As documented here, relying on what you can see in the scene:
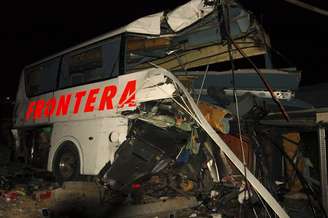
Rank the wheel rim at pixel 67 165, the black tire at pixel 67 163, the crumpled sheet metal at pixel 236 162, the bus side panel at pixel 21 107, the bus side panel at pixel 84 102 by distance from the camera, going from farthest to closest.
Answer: the bus side panel at pixel 21 107, the wheel rim at pixel 67 165, the black tire at pixel 67 163, the bus side panel at pixel 84 102, the crumpled sheet metal at pixel 236 162

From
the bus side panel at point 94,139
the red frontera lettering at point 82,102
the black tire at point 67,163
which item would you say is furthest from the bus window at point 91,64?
the black tire at point 67,163

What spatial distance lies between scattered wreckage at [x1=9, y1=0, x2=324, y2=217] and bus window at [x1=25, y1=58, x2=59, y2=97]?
115 cm

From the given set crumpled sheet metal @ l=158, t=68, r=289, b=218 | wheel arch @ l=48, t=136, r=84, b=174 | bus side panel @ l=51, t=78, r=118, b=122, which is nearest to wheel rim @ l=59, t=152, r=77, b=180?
wheel arch @ l=48, t=136, r=84, b=174

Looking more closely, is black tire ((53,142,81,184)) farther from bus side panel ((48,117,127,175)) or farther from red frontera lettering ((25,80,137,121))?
red frontera lettering ((25,80,137,121))

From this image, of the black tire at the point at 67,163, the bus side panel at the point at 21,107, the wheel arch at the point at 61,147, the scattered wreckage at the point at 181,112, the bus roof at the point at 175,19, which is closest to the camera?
the scattered wreckage at the point at 181,112

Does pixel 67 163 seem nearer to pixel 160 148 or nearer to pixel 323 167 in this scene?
pixel 160 148

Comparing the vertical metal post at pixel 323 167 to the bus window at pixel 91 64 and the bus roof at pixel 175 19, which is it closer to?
the bus roof at pixel 175 19

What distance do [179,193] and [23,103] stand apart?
5.24 m

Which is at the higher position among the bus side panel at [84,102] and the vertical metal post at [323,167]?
the bus side panel at [84,102]

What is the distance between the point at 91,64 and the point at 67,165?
1959mm

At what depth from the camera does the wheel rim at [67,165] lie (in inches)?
270

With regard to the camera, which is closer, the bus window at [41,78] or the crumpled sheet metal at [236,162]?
the crumpled sheet metal at [236,162]

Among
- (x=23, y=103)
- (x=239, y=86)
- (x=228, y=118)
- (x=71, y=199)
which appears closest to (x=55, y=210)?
(x=71, y=199)

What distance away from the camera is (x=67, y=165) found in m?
7.04
